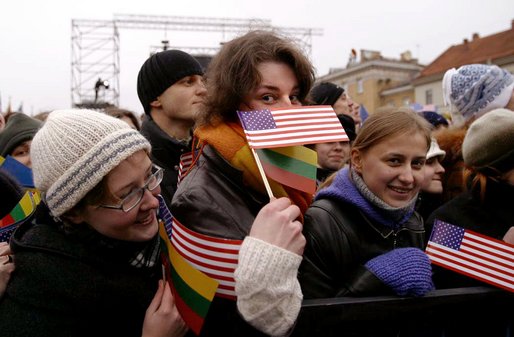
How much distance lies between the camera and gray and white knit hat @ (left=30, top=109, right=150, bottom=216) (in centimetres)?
142

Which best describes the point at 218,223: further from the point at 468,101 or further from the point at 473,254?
the point at 468,101

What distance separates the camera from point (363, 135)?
2.18 meters

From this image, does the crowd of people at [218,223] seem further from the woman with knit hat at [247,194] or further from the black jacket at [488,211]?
the black jacket at [488,211]

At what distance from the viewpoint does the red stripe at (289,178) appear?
143 centimetres

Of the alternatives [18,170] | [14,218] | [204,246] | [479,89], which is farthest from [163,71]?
[479,89]

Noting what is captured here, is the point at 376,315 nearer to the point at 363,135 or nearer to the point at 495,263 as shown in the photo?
the point at 495,263

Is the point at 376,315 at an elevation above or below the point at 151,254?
below

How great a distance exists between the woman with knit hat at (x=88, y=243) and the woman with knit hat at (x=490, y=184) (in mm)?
1612

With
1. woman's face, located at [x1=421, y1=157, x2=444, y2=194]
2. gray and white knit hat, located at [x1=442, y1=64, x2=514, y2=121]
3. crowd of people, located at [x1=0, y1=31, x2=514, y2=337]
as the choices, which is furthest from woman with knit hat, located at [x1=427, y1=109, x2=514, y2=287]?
gray and white knit hat, located at [x1=442, y1=64, x2=514, y2=121]

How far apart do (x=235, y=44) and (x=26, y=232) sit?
A: 981 mm

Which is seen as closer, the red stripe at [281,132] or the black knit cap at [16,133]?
the red stripe at [281,132]

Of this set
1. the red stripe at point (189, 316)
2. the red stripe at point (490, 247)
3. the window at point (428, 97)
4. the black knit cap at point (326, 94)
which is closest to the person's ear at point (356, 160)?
the red stripe at point (490, 247)

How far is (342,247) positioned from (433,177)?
5.72 feet

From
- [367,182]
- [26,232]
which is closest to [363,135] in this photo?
[367,182]
